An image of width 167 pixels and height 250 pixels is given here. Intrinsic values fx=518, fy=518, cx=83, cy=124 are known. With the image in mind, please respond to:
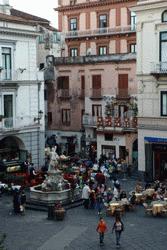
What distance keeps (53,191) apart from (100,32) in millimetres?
26547

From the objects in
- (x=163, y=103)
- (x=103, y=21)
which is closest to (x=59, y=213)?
(x=163, y=103)

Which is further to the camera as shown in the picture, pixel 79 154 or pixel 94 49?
pixel 94 49

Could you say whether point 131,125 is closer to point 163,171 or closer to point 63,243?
point 163,171

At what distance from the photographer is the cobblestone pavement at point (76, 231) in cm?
2244

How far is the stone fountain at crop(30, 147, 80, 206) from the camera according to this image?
2978 cm

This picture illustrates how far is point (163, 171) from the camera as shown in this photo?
A: 37.2 metres

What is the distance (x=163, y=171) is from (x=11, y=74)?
43.8 feet

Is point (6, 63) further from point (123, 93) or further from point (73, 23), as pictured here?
point (73, 23)

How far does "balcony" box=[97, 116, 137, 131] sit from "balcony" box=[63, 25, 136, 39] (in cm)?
1105

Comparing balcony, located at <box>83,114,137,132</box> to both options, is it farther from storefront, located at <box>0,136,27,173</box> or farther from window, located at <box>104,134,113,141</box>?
storefront, located at <box>0,136,27,173</box>

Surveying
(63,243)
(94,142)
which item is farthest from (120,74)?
(63,243)

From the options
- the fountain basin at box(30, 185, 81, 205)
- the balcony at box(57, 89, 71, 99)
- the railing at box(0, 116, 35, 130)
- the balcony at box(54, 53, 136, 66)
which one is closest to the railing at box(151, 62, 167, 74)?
the balcony at box(54, 53, 136, 66)

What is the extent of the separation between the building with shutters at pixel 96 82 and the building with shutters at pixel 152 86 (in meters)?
4.62

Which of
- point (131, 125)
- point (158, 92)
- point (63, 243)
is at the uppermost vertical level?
point (158, 92)
